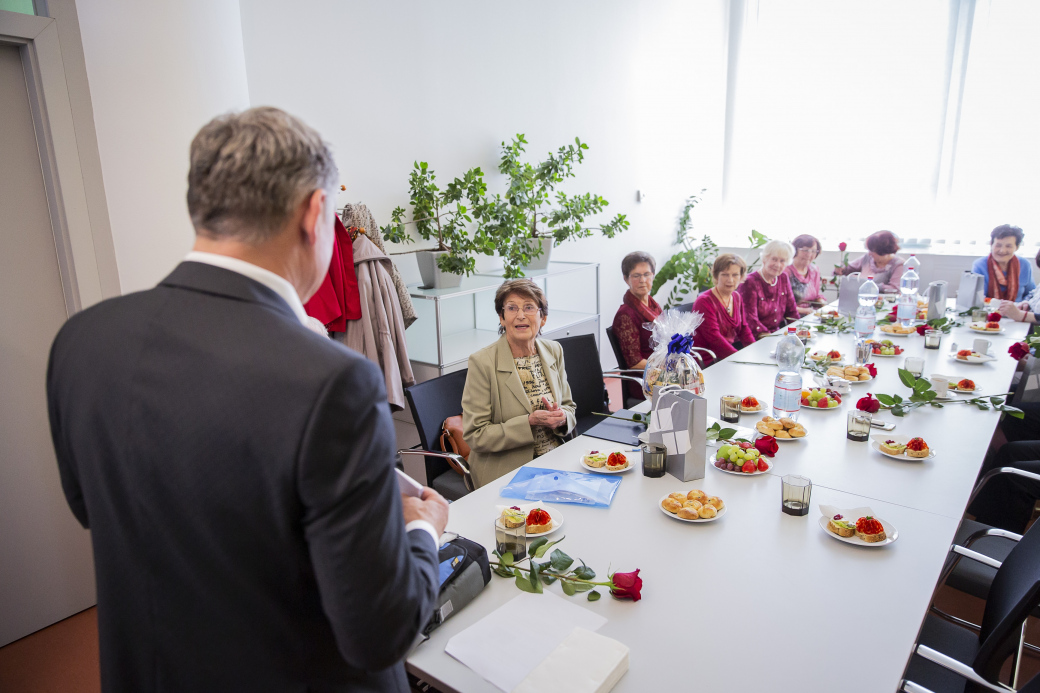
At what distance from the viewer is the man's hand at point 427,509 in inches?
42.7

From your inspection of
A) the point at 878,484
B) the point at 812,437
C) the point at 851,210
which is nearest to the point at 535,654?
the point at 878,484

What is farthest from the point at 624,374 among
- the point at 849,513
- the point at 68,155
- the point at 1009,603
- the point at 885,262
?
the point at 885,262

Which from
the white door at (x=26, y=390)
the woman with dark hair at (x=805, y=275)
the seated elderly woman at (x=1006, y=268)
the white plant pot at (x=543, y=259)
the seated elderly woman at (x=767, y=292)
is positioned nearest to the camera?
the white door at (x=26, y=390)

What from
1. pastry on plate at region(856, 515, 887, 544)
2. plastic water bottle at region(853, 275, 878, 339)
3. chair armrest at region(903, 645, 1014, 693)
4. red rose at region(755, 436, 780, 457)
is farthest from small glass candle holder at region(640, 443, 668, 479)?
plastic water bottle at region(853, 275, 878, 339)

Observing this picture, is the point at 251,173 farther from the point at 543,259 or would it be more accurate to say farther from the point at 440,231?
the point at 543,259

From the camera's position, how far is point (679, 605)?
1468mm

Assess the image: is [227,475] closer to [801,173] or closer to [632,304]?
[632,304]

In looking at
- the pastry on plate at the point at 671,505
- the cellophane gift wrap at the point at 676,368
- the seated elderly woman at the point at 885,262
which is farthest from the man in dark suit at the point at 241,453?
the seated elderly woman at the point at 885,262

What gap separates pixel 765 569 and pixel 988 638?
0.48 m

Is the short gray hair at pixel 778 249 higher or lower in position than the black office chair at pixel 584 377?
higher

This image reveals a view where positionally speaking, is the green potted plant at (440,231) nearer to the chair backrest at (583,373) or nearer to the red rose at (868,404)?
the chair backrest at (583,373)

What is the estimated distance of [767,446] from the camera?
2.28m

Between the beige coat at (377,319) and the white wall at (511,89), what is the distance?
0.59 meters

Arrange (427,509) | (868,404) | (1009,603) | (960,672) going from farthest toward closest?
(868,404), (1009,603), (960,672), (427,509)
